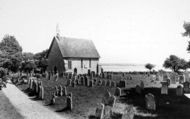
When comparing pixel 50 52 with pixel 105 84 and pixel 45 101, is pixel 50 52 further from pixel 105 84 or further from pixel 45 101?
pixel 45 101

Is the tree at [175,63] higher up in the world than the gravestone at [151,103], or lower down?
higher up

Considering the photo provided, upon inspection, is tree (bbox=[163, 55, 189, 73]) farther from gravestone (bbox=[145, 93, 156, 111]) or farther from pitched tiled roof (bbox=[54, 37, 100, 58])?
gravestone (bbox=[145, 93, 156, 111])

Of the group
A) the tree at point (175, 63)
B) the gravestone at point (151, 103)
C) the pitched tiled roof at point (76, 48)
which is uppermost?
the pitched tiled roof at point (76, 48)

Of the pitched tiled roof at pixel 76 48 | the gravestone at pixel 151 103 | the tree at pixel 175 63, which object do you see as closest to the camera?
the gravestone at pixel 151 103

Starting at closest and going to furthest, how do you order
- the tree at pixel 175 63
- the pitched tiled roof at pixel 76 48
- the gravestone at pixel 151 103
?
the gravestone at pixel 151 103 → the pitched tiled roof at pixel 76 48 → the tree at pixel 175 63

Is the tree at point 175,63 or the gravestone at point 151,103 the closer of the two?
the gravestone at point 151,103

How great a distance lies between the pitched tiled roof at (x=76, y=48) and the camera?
42094 mm

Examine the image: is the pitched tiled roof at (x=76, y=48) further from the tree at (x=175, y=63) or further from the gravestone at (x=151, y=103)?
the gravestone at (x=151, y=103)

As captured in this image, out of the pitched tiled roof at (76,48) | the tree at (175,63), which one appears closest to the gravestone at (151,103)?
the pitched tiled roof at (76,48)

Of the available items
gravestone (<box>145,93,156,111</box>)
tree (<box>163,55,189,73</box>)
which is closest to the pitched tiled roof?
tree (<box>163,55,189,73</box>)

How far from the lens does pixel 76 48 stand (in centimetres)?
4466

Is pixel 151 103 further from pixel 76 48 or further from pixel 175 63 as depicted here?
pixel 175 63

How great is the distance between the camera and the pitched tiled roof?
42.1m

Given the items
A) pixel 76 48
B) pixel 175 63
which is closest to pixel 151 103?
pixel 76 48
